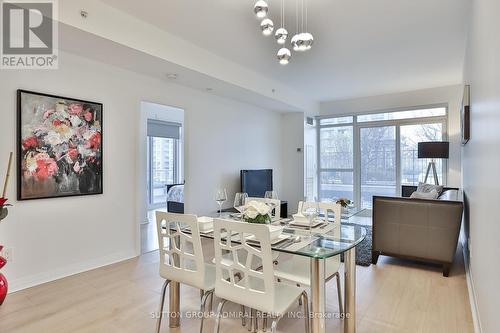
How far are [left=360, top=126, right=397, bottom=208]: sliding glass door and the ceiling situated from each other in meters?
1.66

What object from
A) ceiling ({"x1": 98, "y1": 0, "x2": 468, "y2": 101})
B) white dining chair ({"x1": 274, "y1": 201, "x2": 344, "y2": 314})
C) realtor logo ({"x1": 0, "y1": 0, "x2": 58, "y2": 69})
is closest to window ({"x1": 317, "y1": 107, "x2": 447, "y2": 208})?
ceiling ({"x1": 98, "y1": 0, "x2": 468, "y2": 101})

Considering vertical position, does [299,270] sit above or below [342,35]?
below

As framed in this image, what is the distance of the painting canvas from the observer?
2.93 metres

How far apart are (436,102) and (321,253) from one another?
19.2 feet

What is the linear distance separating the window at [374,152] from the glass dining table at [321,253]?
498 centimetres

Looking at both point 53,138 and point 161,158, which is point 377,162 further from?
point 53,138

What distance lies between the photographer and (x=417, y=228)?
3.43 meters

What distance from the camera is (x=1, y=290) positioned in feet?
7.73

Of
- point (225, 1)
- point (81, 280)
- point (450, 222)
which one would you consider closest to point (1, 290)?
point (81, 280)

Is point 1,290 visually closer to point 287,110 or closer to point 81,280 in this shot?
point 81,280

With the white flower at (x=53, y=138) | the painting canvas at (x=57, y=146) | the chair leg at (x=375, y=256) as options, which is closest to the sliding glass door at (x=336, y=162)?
the chair leg at (x=375, y=256)

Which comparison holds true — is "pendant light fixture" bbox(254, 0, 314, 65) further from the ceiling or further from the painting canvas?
the painting canvas

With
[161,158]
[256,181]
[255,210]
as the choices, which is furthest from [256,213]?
[161,158]

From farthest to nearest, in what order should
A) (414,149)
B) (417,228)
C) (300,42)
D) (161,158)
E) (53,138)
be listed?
1. (161,158)
2. (414,149)
3. (417,228)
4. (53,138)
5. (300,42)
